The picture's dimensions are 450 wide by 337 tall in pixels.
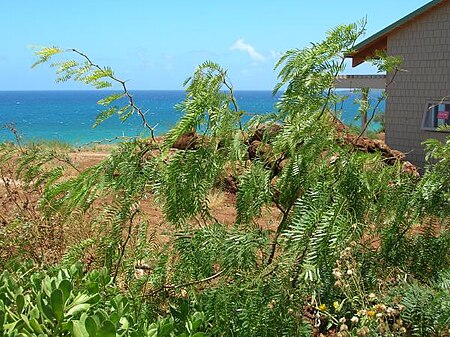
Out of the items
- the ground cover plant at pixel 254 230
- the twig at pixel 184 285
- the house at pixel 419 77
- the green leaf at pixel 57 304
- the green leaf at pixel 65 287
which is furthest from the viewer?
the house at pixel 419 77

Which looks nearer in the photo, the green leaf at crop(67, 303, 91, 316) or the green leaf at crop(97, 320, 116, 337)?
the green leaf at crop(97, 320, 116, 337)

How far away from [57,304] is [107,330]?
1.07 feet

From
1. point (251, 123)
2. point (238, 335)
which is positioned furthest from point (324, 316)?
point (251, 123)

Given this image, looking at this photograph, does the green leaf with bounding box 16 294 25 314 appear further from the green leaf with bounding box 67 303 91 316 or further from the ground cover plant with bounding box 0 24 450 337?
the green leaf with bounding box 67 303 91 316

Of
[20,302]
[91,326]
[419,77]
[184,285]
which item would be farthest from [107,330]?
[419,77]

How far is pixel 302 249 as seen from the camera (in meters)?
2.83

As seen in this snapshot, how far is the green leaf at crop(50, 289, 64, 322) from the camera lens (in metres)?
2.55

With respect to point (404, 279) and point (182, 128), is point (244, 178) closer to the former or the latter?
point (182, 128)

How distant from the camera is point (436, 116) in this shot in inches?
576

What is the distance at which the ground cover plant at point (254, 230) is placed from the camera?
9.52ft

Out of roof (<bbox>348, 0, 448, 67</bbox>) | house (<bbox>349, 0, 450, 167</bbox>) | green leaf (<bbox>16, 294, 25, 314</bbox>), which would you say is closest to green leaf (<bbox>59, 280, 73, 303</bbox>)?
green leaf (<bbox>16, 294, 25, 314</bbox>)

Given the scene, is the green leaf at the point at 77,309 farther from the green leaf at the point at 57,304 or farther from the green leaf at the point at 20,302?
the green leaf at the point at 20,302

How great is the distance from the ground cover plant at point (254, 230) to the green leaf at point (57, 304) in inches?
1.3

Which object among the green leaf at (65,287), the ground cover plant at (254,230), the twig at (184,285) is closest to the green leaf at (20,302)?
the ground cover plant at (254,230)
